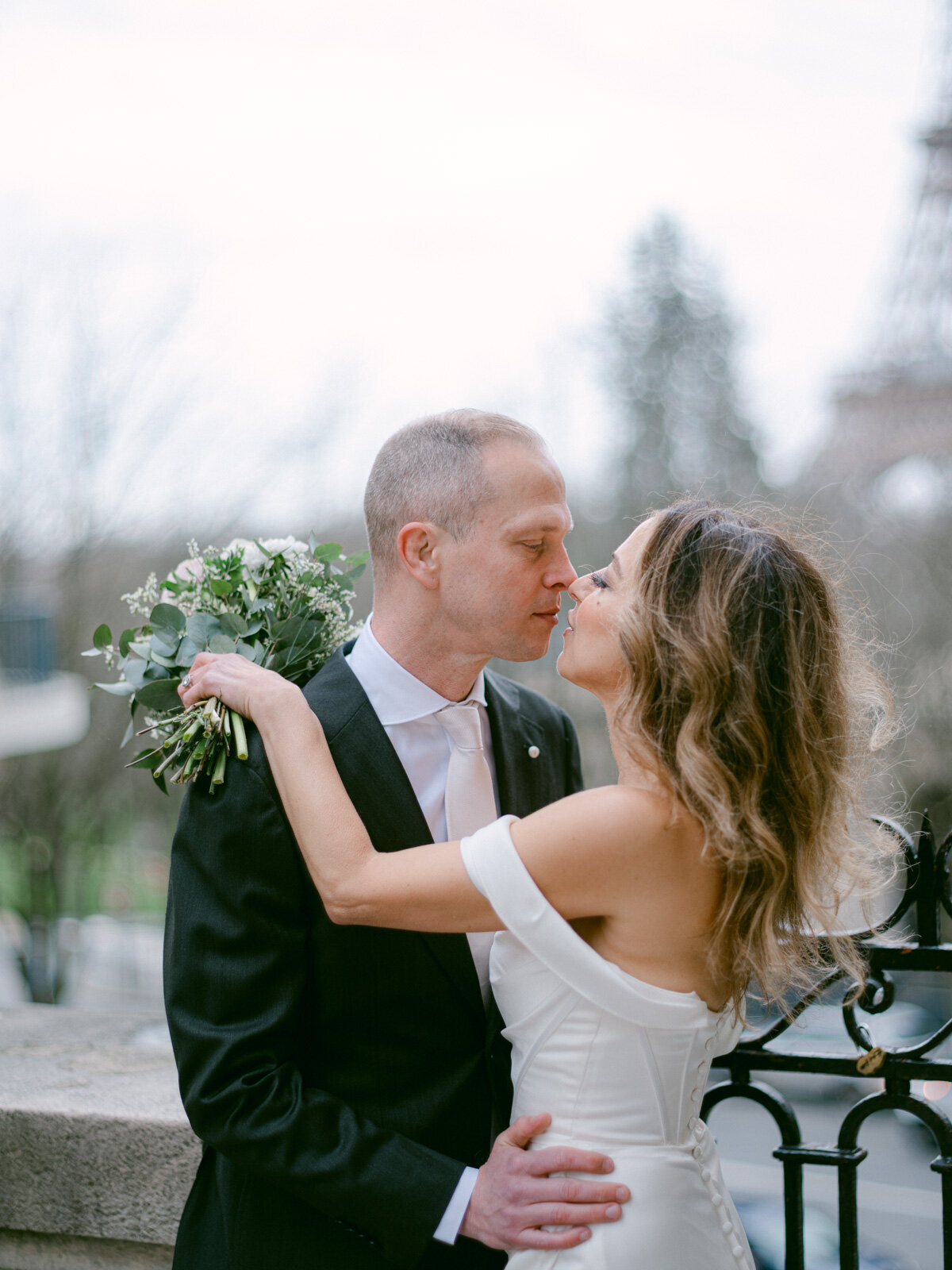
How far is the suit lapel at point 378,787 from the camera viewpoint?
1929 mm

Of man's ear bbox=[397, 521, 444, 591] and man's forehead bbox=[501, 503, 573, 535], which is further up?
man's forehead bbox=[501, 503, 573, 535]

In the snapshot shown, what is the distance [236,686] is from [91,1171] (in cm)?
121

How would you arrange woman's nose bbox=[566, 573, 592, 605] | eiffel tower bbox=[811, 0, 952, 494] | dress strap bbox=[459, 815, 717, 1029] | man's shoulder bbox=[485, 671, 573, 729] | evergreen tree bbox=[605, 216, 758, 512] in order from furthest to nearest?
evergreen tree bbox=[605, 216, 758, 512]
eiffel tower bbox=[811, 0, 952, 494]
man's shoulder bbox=[485, 671, 573, 729]
woman's nose bbox=[566, 573, 592, 605]
dress strap bbox=[459, 815, 717, 1029]

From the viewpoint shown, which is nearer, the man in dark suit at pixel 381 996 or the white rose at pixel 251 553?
the man in dark suit at pixel 381 996

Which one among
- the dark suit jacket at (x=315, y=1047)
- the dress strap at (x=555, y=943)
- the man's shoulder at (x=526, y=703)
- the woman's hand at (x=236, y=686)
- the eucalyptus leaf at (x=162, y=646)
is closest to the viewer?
the dress strap at (x=555, y=943)

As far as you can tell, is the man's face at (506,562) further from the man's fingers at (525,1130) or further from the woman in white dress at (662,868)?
the man's fingers at (525,1130)

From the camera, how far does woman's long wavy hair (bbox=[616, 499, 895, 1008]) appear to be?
1.73m

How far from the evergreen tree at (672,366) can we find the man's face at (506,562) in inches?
393

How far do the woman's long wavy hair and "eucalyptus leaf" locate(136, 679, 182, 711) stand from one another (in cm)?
95

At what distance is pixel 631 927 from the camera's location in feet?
5.71

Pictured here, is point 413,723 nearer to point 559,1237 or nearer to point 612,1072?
point 612,1072

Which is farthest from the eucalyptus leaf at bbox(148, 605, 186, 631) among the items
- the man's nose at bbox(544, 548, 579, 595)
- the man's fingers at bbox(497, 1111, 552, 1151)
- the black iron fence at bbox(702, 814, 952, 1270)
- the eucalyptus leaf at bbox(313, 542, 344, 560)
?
the black iron fence at bbox(702, 814, 952, 1270)

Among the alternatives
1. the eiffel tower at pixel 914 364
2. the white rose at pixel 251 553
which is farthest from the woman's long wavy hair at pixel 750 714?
the eiffel tower at pixel 914 364

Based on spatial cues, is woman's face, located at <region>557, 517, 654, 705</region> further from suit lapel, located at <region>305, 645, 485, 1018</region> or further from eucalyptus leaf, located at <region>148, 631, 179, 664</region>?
eucalyptus leaf, located at <region>148, 631, 179, 664</region>
